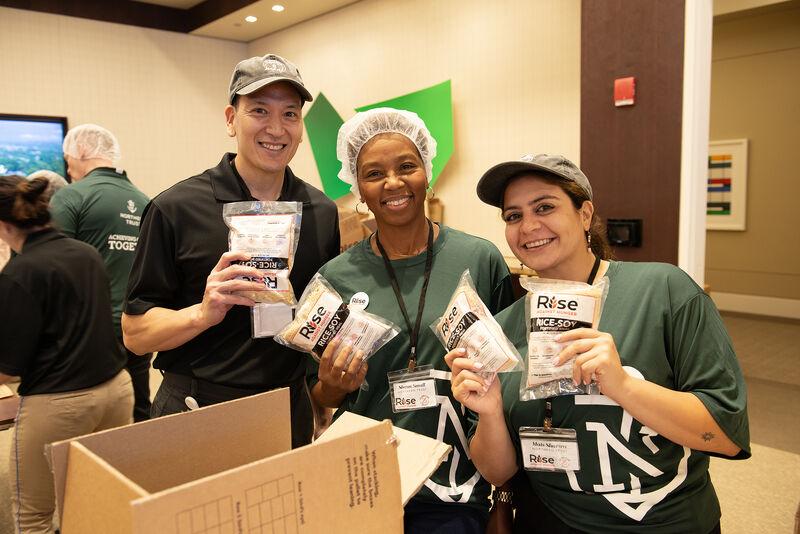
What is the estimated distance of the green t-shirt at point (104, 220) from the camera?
3451mm

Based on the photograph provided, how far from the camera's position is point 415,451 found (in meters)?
1.25

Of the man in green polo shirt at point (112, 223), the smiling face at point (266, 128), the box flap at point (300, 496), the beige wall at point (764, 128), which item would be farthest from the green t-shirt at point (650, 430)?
the beige wall at point (764, 128)

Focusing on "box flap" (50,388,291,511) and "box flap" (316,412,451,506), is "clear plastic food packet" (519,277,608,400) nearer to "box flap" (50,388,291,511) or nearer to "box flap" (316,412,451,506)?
"box flap" (316,412,451,506)

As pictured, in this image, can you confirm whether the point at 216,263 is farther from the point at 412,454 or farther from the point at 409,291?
the point at 412,454

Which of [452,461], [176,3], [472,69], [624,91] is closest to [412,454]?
[452,461]

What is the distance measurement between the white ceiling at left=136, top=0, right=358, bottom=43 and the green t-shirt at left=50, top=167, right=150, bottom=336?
3.55 metres

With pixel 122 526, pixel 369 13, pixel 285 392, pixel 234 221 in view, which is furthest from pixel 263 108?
pixel 369 13

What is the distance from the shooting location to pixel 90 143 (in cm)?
385

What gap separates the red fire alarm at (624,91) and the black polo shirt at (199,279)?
233 cm

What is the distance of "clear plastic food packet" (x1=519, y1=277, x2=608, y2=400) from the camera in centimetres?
123

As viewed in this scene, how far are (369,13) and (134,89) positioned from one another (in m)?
3.02

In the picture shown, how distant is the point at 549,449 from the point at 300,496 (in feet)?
2.33

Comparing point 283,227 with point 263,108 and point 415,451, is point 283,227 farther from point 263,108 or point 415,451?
point 415,451

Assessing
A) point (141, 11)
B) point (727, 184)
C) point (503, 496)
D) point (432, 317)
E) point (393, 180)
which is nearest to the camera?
point (503, 496)
